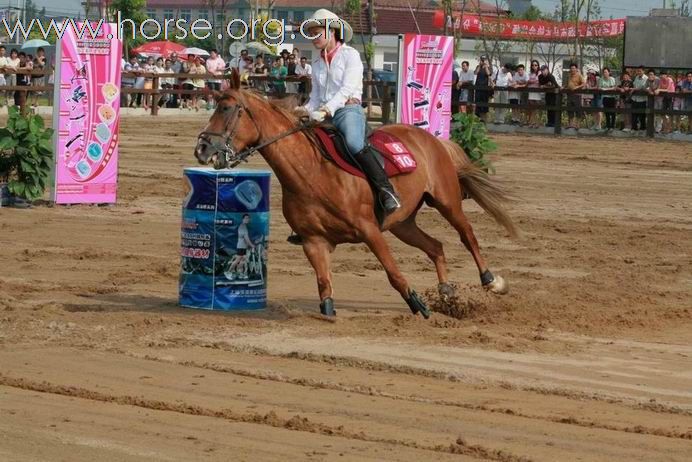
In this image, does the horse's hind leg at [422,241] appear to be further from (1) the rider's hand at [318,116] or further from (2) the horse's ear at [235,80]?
(2) the horse's ear at [235,80]

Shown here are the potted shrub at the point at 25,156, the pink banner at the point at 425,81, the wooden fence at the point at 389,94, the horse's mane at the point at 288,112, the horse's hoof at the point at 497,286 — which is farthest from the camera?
the wooden fence at the point at 389,94

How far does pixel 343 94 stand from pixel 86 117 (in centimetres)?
800

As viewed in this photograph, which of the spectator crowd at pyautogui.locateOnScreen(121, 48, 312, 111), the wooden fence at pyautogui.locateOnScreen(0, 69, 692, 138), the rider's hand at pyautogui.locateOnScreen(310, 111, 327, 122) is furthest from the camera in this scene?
the spectator crowd at pyautogui.locateOnScreen(121, 48, 312, 111)

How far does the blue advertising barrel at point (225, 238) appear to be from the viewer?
11281 mm

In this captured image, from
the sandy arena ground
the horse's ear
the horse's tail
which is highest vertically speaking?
the horse's ear

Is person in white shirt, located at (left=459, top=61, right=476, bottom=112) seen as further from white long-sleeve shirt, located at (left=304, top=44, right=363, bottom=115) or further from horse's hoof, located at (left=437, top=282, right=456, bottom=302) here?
white long-sleeve shirt, located at (left=304, top=44, right=363, bottom=115)

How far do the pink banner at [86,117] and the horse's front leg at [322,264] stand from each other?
26.3 ft

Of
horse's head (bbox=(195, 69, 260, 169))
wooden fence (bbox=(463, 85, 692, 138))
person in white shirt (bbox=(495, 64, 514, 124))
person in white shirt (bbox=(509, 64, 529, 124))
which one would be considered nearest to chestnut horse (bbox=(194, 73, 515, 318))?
horse's head (bbox=(195, 69, 260, 169))

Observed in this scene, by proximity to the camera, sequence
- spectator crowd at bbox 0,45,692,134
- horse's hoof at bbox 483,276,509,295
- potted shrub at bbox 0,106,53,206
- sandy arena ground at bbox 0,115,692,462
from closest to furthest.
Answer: sandy arena ground at bbox 0,115,692,462
horse's hoof at bbox 483,276,509,295
potted shrub at bbox 0,106,53,206
spectator crowd at bbox 0,45,692,134

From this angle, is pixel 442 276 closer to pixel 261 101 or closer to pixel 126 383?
pixel 261 101

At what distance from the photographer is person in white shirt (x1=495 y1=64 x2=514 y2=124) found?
3684 centimetres

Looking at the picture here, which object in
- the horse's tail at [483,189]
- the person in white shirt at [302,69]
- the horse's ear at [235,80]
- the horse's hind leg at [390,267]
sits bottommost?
the horse's hind leg at [390,267]

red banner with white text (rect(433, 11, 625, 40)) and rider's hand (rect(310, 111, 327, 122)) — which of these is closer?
rider's hand (rect(310, 111, 327, 122))

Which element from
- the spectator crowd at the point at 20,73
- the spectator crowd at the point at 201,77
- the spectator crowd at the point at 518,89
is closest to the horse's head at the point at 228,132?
the spectator crowd at the point at 518,89
